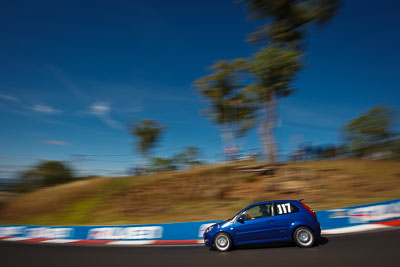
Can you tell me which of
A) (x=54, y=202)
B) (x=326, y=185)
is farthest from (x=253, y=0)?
(x=54, y=202)

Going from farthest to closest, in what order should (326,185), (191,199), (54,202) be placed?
(54,202) → (191,199) → (326,185)

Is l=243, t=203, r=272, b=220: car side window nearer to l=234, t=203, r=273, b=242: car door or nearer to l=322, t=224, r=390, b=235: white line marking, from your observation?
l=234, t=203, r=273, b=242: car door

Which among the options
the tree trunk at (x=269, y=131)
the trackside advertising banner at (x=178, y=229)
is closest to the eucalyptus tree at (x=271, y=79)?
the tree trunk at (x=269, y=131)

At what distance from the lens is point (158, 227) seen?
425 inches

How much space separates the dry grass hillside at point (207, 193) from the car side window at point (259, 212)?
6.93 metres

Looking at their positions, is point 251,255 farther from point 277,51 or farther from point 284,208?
point 277,51

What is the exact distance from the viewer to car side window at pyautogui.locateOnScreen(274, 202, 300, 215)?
7535 mm

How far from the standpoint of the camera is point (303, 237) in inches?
285

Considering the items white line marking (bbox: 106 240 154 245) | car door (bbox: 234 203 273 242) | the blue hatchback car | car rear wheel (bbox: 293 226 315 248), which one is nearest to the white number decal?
the blue hatchback car

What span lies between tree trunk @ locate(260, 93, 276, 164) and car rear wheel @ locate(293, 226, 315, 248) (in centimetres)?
1207

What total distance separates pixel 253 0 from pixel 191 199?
16734mm

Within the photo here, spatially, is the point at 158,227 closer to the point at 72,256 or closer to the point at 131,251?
the point at 131,251

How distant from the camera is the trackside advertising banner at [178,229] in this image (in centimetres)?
927

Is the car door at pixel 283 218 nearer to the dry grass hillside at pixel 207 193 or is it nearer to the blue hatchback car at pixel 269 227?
the blue hatchback car at pixel 269 227
